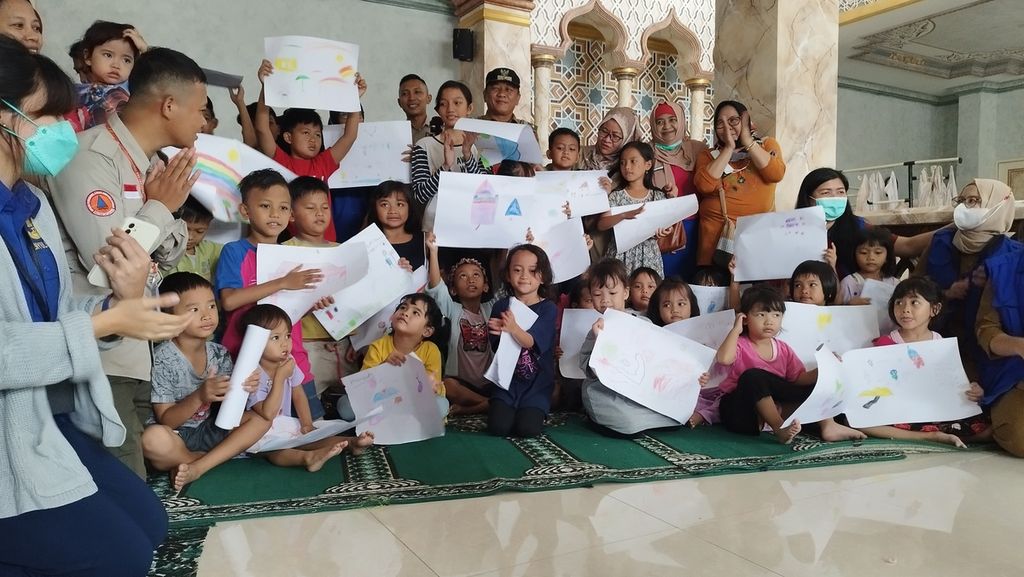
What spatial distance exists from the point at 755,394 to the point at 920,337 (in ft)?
2.68

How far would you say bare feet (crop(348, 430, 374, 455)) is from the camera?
2736 mm

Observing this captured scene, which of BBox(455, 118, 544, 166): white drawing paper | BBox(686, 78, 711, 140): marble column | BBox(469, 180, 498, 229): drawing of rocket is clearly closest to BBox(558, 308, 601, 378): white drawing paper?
BBox(469, 180, 498, 229): drawing of rocket

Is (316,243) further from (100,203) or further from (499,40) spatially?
(499,40)

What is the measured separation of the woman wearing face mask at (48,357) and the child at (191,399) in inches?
34.8

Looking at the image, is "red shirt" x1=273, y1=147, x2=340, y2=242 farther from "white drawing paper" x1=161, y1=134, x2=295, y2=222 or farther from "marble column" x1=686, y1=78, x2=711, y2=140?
"marble column" x1=686, y1=78, x2=711, y2=140

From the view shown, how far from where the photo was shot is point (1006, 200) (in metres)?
3.17

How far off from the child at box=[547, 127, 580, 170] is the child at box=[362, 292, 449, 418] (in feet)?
3.79

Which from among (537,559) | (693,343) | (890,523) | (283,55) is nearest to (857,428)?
(693,343)

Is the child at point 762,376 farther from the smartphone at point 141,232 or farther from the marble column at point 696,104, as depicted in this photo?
the marble column at point 696,104

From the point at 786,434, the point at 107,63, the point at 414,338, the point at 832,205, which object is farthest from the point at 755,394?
the point at 107,63

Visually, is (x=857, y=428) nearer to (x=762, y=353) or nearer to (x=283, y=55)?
(x=762, y=353)

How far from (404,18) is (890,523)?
644 cm

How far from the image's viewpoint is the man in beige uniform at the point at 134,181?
6.35 ft

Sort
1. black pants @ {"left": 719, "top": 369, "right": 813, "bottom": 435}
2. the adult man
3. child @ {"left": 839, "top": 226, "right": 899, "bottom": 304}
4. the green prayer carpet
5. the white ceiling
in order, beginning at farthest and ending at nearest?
the white ceiling
the adult man
child @ {"left": 839, "top": 226, "right": 899, "bottom": 304}
black pants @ {"left": 719, "top": 369, "right": 813, "bottom": 435}
the green prayer carpet
